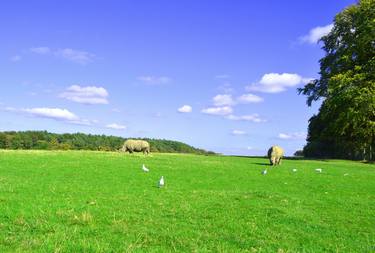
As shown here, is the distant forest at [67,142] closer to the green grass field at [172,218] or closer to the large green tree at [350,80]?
the large green tree at [350,80]

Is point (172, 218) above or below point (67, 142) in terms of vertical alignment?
below

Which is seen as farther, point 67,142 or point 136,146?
point 67,142

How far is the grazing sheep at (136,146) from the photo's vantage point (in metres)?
62.2

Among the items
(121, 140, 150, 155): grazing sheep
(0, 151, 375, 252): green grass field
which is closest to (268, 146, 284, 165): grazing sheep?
(0, 151, 375, 252): green grass field

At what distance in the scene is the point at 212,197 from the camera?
1834 cm

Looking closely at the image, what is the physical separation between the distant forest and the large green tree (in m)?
30.8

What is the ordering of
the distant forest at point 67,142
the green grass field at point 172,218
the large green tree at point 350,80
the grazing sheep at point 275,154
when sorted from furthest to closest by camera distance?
1. the distant forest at point 67,142
2. the large green tree at point 350,80
3. the grazing sheep at point 275,154
4. the green grass field at point 172,218

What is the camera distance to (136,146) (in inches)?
2469

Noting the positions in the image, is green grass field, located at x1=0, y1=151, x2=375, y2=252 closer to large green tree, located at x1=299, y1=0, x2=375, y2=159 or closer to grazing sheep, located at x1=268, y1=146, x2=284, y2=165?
grazing sheep, located at x1=268, y1=146, x2=284, y2=165

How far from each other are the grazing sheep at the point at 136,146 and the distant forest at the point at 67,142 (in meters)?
18.0

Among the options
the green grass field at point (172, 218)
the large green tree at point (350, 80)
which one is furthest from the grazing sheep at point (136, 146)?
the green grass field at point (172, 218)

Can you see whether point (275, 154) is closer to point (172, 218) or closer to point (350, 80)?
point (350, 80)

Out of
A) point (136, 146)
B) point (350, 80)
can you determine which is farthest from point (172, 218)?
point (136, 146)

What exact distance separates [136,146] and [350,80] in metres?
28.2
